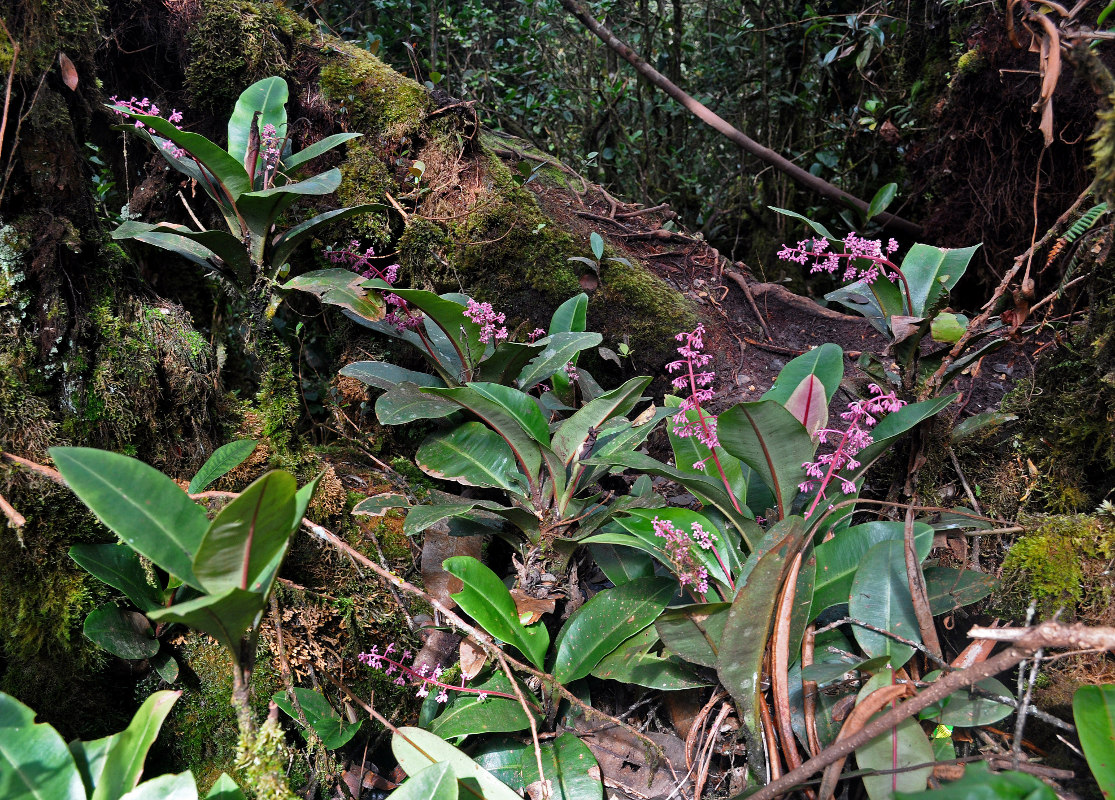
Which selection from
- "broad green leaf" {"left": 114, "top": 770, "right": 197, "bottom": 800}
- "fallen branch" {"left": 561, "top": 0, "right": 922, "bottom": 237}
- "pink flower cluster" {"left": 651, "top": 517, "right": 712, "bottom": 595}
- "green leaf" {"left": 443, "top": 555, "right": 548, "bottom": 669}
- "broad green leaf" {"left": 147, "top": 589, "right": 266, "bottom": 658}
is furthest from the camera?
"fallen branch" {"left": 561, "top": 0, "right": 922, "bottom": 237}

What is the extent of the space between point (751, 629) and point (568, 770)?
57 cm

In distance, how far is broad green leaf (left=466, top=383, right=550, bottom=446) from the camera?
185 cm

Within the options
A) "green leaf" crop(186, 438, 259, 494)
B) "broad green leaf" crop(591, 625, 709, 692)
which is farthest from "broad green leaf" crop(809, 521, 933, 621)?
"green leaf" crop(186, 438, 259, 494)

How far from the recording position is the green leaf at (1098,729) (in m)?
1.08

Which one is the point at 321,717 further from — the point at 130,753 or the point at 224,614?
the point at 224,614

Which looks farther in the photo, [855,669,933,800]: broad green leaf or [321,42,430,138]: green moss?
[321,42,430,138]: green moss

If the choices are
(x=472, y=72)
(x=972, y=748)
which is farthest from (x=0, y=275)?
(x=472, y=72)

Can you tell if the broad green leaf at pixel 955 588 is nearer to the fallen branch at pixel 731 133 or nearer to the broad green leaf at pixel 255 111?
the broad green leaf at pixel 255 111

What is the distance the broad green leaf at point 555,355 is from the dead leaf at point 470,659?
0.83 m

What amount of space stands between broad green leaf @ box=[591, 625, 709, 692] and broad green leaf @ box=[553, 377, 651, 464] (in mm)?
538

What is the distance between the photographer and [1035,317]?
8.41 feet

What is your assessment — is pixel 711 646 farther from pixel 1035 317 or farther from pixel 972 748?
pixel 1035 317

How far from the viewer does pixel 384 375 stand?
224 cm

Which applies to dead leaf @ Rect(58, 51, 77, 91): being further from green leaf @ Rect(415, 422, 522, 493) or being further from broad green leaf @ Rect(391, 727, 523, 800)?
broad green leaf @ Rect(391, 727, 523, 800)
